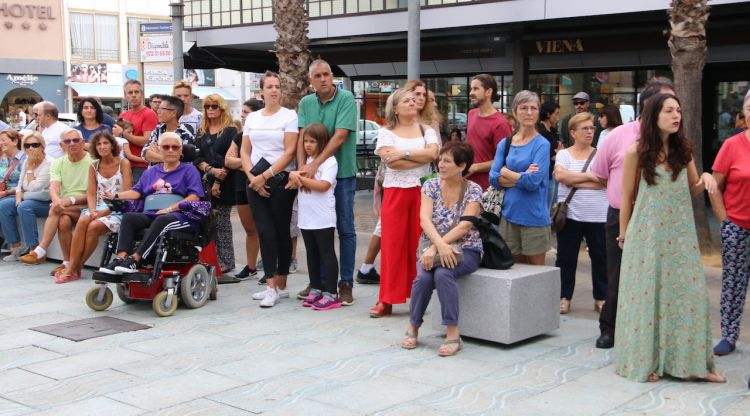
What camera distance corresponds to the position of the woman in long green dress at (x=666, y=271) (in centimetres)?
527

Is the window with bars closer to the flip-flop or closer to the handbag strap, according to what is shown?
the flip-flop

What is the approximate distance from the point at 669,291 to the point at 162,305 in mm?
4096

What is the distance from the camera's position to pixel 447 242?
6.10 m

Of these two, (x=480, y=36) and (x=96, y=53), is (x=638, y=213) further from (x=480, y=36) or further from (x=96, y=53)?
(x=96, y=53)

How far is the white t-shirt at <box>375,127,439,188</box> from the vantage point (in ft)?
23.0

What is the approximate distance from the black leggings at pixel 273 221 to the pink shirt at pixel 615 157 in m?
2.83

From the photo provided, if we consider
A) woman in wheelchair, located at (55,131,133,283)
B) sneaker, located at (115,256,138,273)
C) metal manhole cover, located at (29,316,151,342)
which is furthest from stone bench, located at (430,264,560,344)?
woman in wheelchair, located at (55,131,133,283)

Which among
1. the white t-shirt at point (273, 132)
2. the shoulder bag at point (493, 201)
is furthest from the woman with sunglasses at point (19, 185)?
the shoulder bag at point (493, 201)

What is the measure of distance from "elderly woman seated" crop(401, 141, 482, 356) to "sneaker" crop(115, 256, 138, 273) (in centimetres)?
243

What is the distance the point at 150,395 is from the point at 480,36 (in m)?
11.5

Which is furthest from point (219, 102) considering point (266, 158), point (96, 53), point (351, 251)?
point (96, 53)

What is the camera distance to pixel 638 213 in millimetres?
5375

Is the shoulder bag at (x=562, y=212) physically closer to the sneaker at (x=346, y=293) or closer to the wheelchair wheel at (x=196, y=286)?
the sneaker at (x=346, y=293)

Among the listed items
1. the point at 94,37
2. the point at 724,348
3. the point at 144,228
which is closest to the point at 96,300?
the point at 144,228
